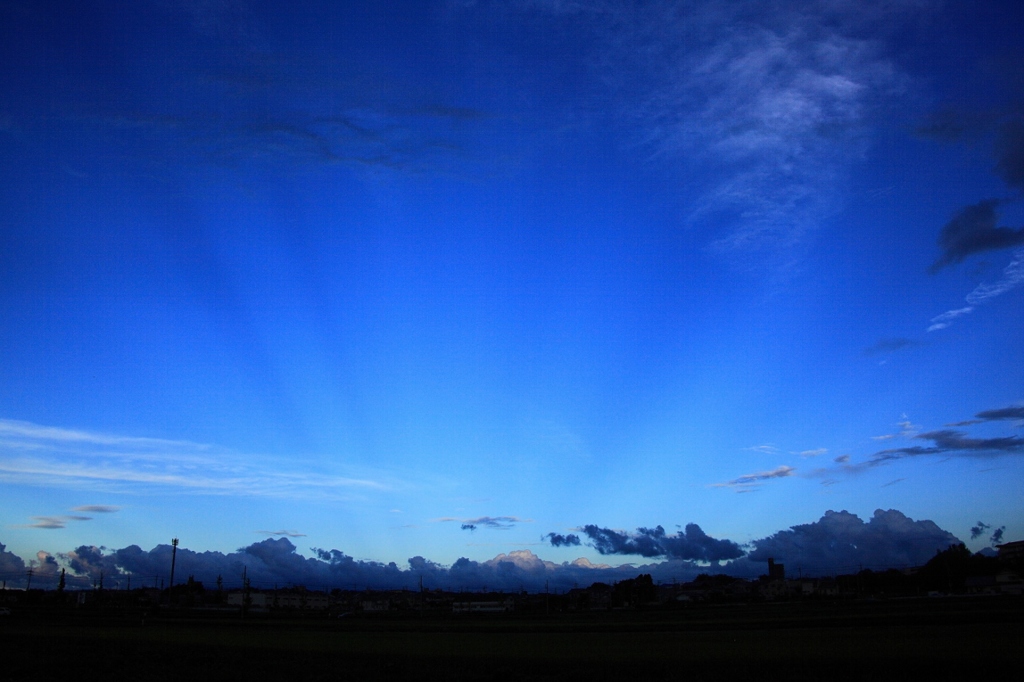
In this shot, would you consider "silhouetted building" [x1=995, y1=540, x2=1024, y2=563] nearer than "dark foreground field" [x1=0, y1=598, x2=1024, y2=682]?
No

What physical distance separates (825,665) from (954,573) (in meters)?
182

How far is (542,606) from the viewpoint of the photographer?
633ft

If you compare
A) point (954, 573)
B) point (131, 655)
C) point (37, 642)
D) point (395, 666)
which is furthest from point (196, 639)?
point (954, 573)

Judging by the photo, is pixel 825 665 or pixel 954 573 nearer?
pixel 825 665

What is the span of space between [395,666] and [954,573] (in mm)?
189140

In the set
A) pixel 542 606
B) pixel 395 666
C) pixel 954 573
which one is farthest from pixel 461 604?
pixel 395 666

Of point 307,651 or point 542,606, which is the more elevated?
point 307,651

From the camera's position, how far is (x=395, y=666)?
127 feet

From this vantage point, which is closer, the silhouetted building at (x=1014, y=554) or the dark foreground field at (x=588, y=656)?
the dark foreground field at (x=588, y=656)

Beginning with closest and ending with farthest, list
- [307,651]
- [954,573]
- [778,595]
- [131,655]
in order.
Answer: [131,655], [307,651], [954,573], [778,595]

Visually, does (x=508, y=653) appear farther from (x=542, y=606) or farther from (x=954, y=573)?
(x=954, y=573)

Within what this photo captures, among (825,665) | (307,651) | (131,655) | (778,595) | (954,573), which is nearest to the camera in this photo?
(825,665)

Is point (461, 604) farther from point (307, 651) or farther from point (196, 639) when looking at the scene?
point (307, 651)

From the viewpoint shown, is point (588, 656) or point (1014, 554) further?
point (1014, 554)
